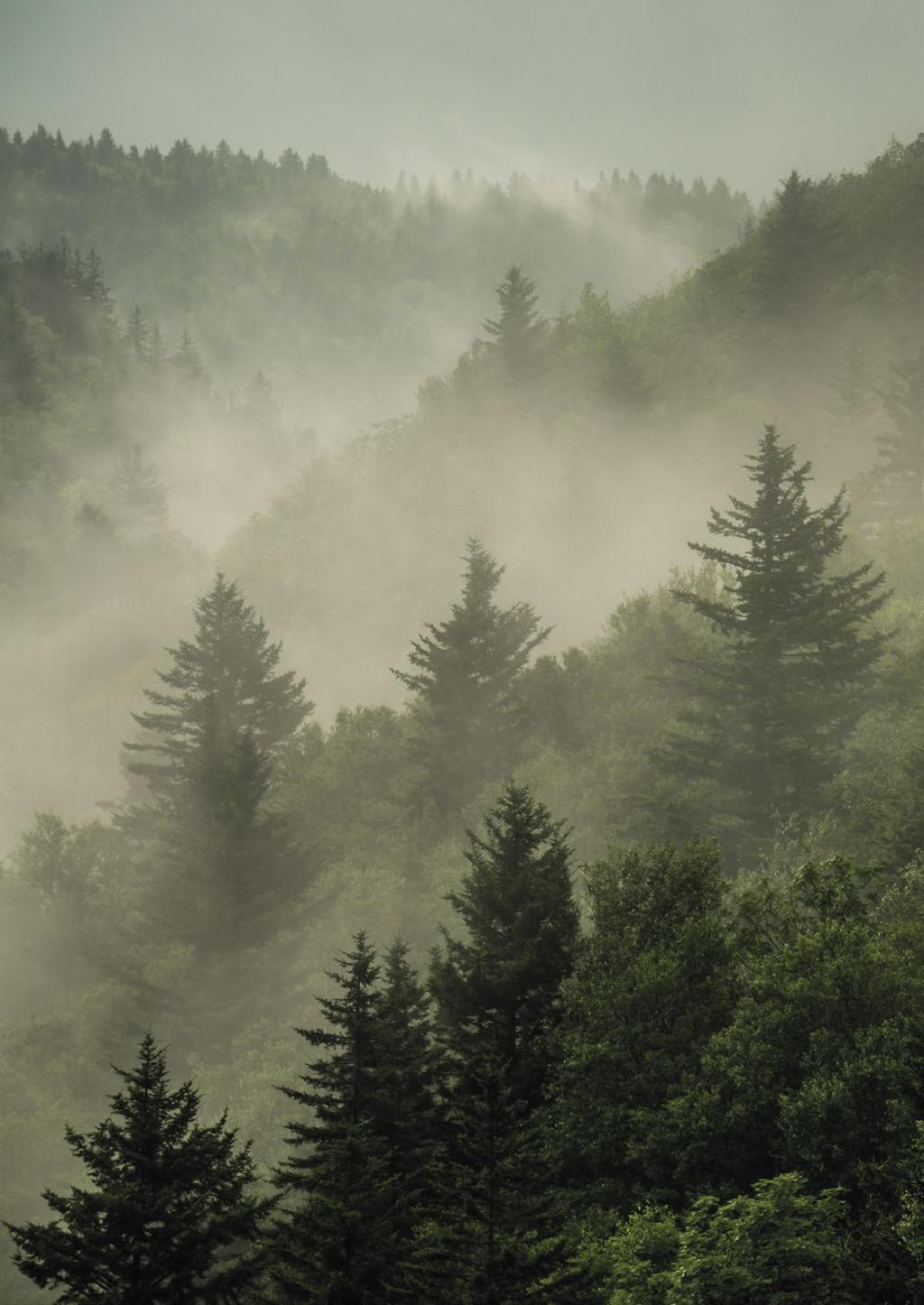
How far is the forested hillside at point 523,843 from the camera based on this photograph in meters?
15.2

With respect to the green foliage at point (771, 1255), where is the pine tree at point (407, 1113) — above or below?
above

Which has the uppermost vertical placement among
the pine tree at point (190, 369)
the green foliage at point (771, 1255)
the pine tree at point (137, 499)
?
the pine tree at point (190, 369)

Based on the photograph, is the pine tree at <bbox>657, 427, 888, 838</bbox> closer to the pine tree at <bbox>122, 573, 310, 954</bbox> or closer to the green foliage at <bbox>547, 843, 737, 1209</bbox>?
the green foliage at <bbox>547, 843, 737, 1209</bbox>

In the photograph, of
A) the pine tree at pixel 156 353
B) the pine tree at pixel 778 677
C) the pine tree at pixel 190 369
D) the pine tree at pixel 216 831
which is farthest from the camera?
the pine tree at pixel 190 369

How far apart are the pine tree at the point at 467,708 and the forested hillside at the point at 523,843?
171 mm

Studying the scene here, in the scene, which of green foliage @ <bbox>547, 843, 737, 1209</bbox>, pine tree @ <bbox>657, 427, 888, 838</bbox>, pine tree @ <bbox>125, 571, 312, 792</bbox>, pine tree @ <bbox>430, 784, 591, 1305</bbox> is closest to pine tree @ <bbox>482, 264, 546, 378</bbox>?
pine tree @ <bbox>125, 571, 312, 792</bbox>

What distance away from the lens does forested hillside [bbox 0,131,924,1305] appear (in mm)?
15156

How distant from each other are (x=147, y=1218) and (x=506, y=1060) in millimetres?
7740

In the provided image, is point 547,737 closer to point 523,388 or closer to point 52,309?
point 523,388

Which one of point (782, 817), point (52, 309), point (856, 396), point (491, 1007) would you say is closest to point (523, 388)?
point (856, 396)

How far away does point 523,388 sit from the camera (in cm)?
7312

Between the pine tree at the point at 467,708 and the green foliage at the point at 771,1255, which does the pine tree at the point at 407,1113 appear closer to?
the green foliage at the point at 771,1255

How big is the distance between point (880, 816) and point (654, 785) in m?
10.2

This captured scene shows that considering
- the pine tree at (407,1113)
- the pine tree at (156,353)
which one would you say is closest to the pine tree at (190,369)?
the pine tree at (156,353)
